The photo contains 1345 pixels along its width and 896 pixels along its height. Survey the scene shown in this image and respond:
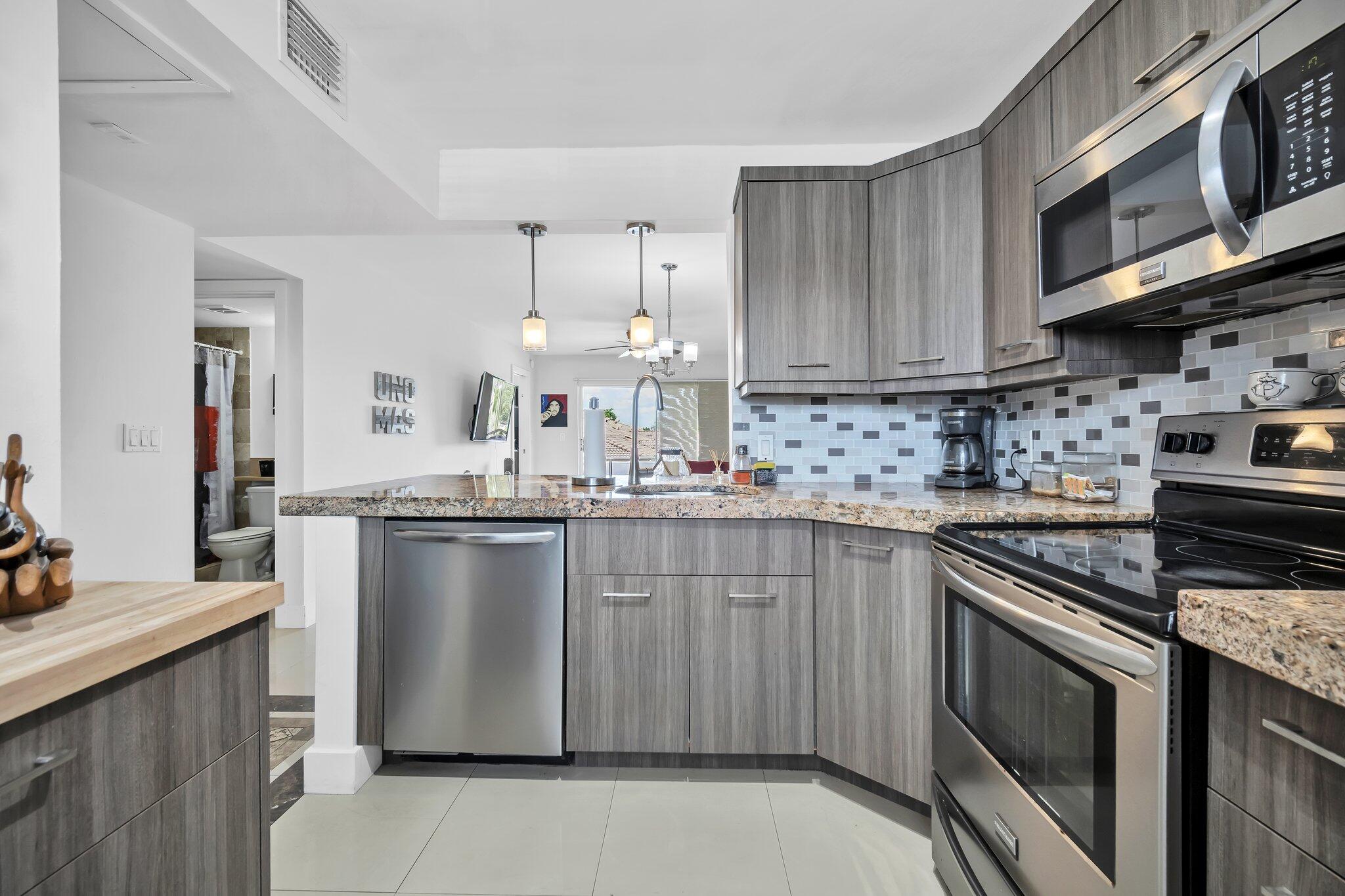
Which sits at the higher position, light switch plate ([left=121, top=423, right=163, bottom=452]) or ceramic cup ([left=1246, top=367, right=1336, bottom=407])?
ceramic cup ([left=1246, top=367, right=1336, bottom=407])

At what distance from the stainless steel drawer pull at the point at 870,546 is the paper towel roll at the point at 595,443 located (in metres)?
0.98

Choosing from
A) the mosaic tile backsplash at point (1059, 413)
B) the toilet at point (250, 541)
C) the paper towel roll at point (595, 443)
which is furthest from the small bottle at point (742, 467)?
the toilet at point (250, 541)

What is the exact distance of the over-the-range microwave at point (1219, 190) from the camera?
3.23ft

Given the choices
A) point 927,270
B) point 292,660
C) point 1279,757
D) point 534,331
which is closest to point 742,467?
point 927,270

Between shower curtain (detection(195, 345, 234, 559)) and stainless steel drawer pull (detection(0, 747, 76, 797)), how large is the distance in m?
4.66

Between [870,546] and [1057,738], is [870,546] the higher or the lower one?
the higher one

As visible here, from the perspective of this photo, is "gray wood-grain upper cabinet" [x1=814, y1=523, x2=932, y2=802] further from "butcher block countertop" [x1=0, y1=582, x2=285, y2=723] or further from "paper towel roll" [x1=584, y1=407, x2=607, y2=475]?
"butcher block countertop" [x1=0, y1=582, x2=285, y2=723]

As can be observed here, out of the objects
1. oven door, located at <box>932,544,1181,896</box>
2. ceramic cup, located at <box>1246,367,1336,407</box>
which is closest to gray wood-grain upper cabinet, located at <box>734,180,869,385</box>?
oven door, located at <box>932,544,1181,896</box>

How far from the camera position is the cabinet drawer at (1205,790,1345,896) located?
0.68 meters

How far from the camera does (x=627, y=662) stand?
2023 mm

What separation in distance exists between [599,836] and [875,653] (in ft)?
3.10

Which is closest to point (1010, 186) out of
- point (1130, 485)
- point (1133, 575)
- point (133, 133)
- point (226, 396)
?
point (1130, 485)

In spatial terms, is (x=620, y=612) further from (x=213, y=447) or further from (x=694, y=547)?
(x=213, y=447)

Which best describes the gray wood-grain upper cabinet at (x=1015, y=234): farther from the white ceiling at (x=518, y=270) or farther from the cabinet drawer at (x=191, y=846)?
the cabinet drawer at (x=191, y=846)
